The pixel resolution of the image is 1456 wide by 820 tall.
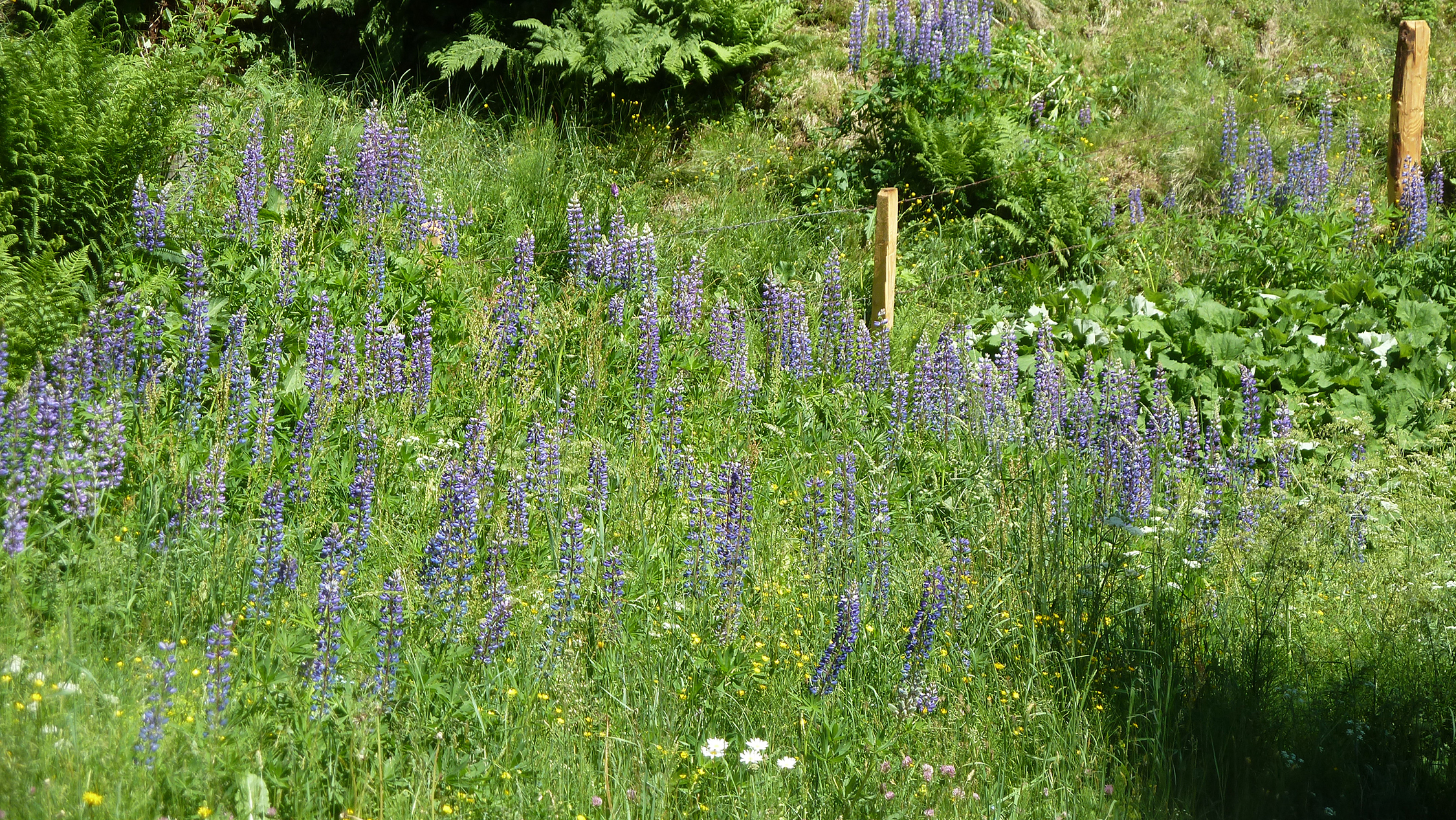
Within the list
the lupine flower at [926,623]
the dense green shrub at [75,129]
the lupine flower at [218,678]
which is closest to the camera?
the lupine flower at [218,678]

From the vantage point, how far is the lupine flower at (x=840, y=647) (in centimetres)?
363

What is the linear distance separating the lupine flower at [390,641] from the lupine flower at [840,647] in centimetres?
125

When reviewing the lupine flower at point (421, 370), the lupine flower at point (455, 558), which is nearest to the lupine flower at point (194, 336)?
the lupine flower at point (421, 370)

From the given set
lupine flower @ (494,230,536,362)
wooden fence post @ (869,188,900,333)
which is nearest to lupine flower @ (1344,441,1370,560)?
wooden fence post @ (869,188,900,333)

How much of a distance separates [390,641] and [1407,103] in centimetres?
894

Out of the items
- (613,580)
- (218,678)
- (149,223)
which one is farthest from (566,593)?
(149,223)

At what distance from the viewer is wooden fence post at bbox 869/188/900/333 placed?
7.25 meters

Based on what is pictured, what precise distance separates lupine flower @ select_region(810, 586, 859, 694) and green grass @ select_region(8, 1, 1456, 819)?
0.31 feet

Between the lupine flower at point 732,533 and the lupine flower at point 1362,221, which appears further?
the lupine flower at point 1362,221

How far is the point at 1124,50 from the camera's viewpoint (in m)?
10.6

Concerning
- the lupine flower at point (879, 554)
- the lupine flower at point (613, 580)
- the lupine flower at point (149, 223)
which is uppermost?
the lupine flower at point (149, 223)

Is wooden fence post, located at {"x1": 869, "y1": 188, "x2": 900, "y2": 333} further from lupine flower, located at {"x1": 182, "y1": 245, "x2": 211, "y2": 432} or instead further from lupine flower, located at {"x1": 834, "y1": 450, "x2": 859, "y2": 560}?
lupine flower, located at {"x1": 182, "y1": 245, "x2": 211, "y2": 432}

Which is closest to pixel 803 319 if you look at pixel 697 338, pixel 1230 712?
pixel 697 338

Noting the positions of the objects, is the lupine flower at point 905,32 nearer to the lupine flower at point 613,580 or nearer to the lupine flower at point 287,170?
the lupine flower at point 287,170
